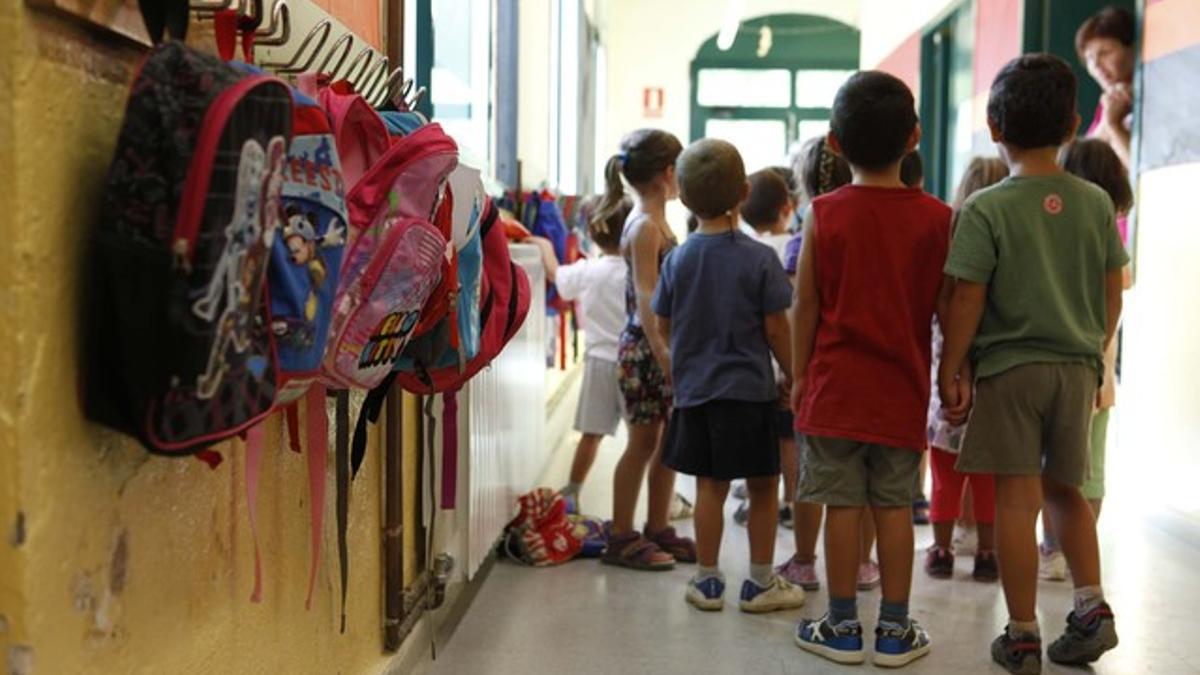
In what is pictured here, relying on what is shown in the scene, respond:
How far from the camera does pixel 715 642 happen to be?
255cm

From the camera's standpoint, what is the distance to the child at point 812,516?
2.98 metres

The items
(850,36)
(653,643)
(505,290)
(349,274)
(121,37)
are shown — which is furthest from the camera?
(850,36)

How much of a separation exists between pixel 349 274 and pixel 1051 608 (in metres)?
2.10

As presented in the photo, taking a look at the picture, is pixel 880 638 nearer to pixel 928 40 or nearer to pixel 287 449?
pixel 287 449

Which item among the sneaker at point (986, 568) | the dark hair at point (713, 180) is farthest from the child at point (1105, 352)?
the dark hair at point (713, 180)

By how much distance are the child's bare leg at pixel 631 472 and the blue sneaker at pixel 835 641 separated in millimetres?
769

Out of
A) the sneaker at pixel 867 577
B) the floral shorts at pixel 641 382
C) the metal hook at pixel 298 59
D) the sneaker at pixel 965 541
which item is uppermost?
the metal hook at pixel 298 59

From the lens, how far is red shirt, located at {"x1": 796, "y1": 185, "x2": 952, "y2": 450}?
2.34 metres

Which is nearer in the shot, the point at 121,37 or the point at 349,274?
the point at 121,37

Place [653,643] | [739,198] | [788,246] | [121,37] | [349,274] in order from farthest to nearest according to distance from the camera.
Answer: [788,246]
[739,198]
[653,643]
[349,274]
[121,37]

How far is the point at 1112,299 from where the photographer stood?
240 centimetres

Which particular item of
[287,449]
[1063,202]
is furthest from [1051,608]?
[287,449]

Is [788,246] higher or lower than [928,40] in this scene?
lower

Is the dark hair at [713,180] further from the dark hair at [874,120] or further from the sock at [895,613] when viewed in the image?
the sock at [895,613]
